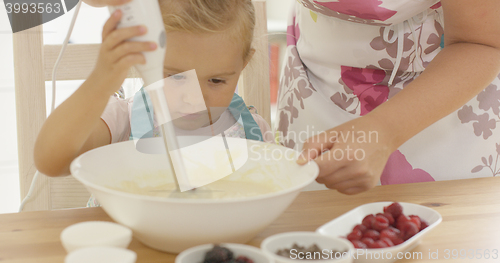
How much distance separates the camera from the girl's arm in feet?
1.56

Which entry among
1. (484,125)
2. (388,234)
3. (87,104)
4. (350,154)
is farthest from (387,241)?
(484,125)

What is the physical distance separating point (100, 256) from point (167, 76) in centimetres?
41

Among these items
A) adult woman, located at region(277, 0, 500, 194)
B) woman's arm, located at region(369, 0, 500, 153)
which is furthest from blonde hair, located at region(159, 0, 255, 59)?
woman's arm, located at region(369, 0, 500, 153)

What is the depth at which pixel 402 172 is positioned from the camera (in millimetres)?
958

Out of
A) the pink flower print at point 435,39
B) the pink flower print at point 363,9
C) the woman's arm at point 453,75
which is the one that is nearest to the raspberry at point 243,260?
the woman's arm at point 453,75

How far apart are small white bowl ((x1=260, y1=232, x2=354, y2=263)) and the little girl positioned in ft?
0.81

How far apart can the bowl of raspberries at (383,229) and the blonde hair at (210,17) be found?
455 mm

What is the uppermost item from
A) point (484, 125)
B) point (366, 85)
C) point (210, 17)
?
point (210, 17)

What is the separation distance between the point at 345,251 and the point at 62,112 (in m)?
0.44

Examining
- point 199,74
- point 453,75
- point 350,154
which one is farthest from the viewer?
point 199,74

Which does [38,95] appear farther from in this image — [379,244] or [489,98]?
[489,98]

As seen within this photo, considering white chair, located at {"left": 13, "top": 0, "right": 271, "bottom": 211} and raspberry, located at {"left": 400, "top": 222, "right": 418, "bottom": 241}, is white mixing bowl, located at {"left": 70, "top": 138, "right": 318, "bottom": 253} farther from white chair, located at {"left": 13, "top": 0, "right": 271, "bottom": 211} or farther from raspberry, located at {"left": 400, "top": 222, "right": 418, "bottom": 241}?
white chair, located at {"left": 13, "top": 0, "right": 271, "bottom": 211}

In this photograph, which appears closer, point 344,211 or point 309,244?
point 309,244

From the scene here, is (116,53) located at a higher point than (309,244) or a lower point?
higher
